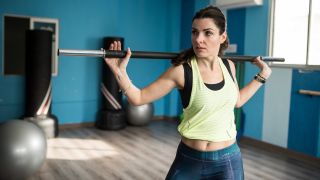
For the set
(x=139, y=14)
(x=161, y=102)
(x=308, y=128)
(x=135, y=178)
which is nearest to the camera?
(x=135, y=178)

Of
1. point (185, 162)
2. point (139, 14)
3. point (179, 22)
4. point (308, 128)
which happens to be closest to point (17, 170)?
point (185, 162)

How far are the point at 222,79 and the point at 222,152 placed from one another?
29cm

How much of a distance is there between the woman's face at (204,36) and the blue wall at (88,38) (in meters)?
3.99

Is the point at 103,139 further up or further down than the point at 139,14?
further down

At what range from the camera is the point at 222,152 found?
1344mm

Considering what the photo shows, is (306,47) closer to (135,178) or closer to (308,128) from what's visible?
(308,128)

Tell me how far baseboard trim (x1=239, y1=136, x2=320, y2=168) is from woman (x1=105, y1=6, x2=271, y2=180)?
2.92 metres

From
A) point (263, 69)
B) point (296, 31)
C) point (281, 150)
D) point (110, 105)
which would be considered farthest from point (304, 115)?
point (110, 105)

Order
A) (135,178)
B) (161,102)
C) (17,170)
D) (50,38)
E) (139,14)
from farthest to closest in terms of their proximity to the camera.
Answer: (161,102), (139,14), (50,38), (135,178), (17,170)

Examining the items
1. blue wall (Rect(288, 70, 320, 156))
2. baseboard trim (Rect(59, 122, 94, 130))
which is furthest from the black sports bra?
baseboard trim (Rect(59, 122, 94, 130))

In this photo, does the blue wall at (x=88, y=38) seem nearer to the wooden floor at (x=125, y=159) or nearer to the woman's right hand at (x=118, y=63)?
the wooden floor at (x=125, y=159)

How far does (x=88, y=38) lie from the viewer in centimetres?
523

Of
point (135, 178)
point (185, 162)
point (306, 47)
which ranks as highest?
point (306, 47)

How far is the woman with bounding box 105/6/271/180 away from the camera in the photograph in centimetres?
129
